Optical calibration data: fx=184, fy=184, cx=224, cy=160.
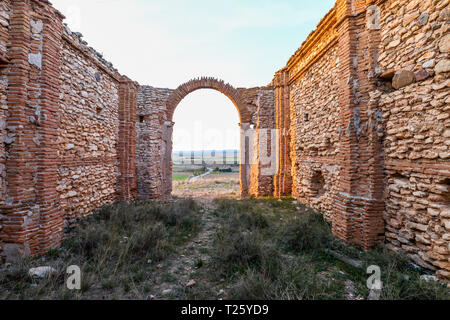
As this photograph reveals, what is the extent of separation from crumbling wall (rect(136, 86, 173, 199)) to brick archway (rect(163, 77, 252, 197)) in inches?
13.8

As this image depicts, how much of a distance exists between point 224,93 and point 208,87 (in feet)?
2.59

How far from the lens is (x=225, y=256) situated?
3.15m

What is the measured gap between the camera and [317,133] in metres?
5.60

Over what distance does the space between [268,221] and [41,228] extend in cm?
494

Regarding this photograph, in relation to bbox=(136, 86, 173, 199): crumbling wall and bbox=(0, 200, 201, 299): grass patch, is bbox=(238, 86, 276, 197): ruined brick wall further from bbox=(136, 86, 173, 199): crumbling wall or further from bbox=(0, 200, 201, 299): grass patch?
bbox=(0, 200, 201, 299): grass patch

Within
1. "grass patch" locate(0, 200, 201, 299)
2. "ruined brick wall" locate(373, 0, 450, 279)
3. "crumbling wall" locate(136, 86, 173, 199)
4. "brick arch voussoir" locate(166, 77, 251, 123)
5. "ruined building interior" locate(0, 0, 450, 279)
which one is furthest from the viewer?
"brick arch voussoir" locate(166, 77, 251, 123)

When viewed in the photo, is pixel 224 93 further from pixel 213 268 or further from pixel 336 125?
pixel 213 268

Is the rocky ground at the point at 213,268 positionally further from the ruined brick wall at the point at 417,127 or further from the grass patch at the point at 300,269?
the ruined brick wall at the point at 417,127

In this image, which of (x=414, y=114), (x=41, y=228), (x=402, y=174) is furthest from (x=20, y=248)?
(x=414, y=114)

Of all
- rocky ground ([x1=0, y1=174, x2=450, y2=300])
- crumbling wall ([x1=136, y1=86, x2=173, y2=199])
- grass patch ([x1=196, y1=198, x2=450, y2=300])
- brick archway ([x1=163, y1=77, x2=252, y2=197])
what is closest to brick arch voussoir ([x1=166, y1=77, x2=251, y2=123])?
brick archway ([x1=163, y1=77, x2=252, y2=197])

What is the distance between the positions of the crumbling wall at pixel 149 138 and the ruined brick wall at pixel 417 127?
731 centimetres

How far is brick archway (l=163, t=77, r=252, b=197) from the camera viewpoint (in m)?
8.22

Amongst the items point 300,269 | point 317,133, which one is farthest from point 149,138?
point 300,269
